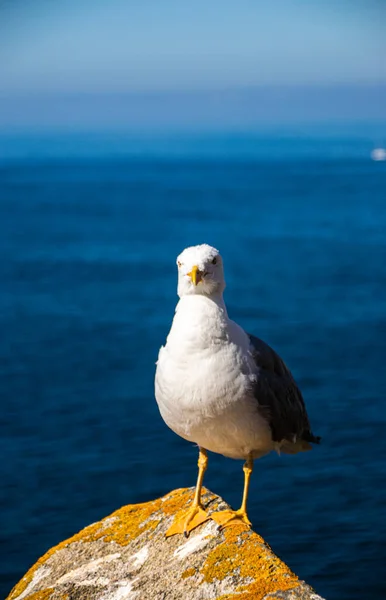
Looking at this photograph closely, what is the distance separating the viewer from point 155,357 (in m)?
28.6

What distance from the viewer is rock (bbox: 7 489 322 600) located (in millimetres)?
6500

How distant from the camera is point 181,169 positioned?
119m

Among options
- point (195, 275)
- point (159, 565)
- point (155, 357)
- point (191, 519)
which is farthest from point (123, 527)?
point (155, 357)

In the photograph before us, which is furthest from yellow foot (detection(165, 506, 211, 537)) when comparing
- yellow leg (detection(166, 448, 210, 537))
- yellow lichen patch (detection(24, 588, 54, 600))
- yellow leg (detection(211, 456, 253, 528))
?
yellow lichen patch (detection(24, 588, 54, 600))

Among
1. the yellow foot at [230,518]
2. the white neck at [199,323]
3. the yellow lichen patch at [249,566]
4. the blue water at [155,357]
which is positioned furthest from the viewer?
the blue water at [155,357]

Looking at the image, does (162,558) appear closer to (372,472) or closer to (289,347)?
(372,472)

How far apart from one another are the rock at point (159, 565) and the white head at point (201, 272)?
1.97 metres

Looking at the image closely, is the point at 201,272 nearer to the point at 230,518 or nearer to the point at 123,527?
the point at 230,518

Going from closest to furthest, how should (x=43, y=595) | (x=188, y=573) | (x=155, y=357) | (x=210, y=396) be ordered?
(x=188, y=573) < (x=43, y=595) < (x=210, y=396) < (x=155, y=357)

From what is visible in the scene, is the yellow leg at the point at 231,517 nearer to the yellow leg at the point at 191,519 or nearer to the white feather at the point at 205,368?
the yellow leg at the point at 191,519

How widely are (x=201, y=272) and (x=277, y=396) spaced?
1.46 metres

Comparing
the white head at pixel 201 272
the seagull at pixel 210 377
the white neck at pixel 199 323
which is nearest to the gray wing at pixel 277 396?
the seagull at pixel 210 377

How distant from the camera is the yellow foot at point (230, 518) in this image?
7406 mm

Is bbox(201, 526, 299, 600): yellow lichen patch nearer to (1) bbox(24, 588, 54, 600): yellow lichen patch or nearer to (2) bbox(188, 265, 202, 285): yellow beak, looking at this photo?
(1) bbox(24, 588, 54, 600): yellow lichen patch
